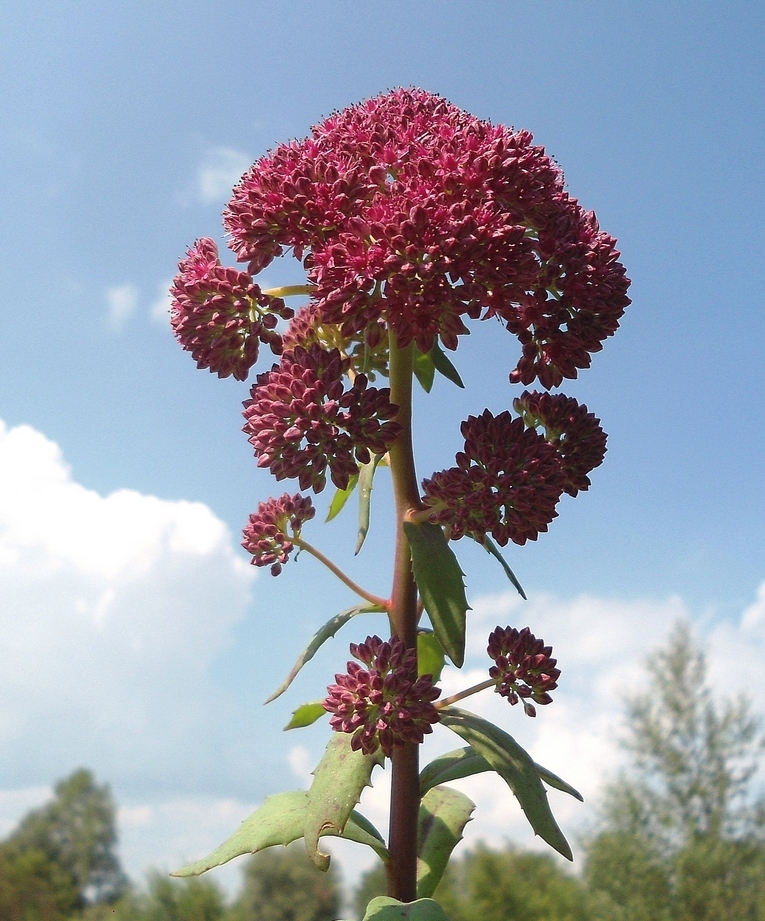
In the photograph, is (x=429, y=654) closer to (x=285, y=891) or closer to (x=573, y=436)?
(x=573, y=436)

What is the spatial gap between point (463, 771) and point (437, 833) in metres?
0.23

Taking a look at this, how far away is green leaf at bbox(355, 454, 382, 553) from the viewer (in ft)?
6.98

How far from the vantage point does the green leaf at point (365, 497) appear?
2127 mm

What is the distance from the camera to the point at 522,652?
1.86 m

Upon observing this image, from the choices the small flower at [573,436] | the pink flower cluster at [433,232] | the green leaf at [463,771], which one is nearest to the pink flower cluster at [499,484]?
the small flower at [573,436]

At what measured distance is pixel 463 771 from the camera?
202 centimetres

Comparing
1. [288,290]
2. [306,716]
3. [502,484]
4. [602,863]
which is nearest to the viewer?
[502,484]

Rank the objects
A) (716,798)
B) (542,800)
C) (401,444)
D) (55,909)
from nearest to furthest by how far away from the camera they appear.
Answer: (542,800), (401,444), (55,909), (716,798)

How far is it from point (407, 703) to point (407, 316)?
2.73 ft

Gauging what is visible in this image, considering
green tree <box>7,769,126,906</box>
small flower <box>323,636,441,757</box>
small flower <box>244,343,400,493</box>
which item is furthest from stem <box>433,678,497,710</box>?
green tree <box>7,769,126,906</box>

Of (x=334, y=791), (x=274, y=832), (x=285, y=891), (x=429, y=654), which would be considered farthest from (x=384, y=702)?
(x=285, y=891)

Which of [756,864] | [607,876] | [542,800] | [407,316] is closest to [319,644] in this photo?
[542,800]

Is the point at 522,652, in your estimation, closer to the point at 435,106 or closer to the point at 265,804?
the point at 265,804

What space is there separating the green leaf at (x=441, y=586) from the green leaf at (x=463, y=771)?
1.55 ft
